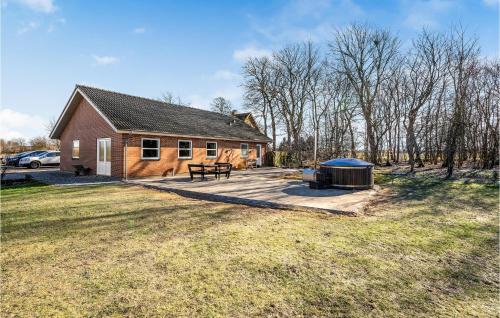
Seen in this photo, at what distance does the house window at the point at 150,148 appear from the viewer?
15891mm

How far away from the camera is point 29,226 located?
18.3 ft

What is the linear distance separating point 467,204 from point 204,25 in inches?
505

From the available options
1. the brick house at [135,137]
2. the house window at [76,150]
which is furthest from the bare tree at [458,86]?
the house window at [76,150]

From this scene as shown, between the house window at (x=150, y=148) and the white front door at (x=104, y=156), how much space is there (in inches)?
82.1

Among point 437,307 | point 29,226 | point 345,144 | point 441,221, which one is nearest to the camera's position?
point 437,307

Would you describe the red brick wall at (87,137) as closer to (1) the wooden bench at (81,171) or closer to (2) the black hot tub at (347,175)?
(1) the wooden bench at (81,171)

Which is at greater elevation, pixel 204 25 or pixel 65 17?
pixel 204 25

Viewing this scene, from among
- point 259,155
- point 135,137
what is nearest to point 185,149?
point 135,137

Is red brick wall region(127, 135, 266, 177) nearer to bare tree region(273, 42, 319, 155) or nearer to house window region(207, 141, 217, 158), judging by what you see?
house window region(207, 141, 217, 158)

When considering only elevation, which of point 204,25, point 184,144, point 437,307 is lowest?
point 437,307

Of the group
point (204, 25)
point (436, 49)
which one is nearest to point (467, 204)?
point (204, 25)

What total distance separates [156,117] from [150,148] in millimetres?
3122

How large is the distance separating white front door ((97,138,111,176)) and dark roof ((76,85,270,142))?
1879 millimetres

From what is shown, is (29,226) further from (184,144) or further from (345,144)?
(345,144)
